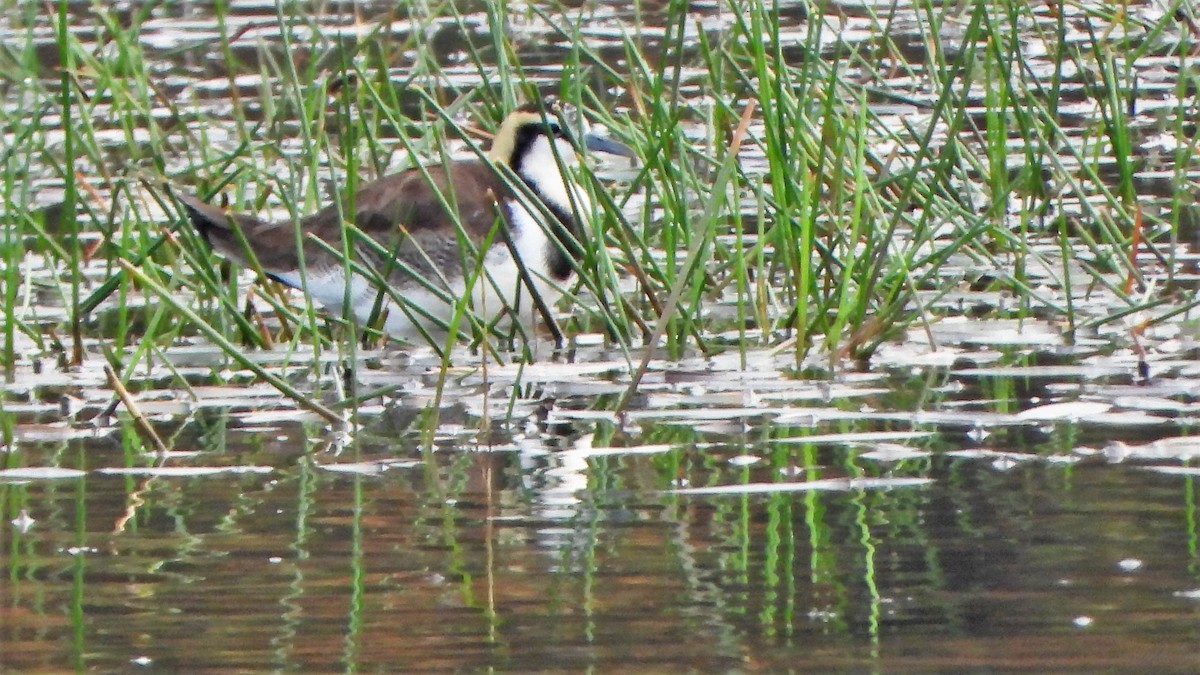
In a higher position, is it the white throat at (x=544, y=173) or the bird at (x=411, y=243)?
the white throat at (x=544, y=173)

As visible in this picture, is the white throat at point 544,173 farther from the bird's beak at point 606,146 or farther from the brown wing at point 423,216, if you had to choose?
the brown wing at point 423,216

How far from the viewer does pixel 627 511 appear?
3.91 m

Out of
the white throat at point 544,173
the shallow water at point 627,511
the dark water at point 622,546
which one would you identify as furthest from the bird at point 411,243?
the dark water at point 622,546

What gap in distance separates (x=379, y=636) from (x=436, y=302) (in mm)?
3213

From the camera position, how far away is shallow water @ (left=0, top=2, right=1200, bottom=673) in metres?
3.14

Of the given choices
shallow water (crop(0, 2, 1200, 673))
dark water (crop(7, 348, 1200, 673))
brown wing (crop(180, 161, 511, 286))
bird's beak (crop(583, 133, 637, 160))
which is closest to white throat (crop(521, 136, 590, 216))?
bird's beak (crop(583, 133, 637, 160))

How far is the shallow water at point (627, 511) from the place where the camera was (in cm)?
314

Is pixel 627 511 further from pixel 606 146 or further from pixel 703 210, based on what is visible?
pixel 606 146

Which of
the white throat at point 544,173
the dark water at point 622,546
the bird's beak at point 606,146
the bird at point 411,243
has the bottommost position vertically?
the dark water at point 622,546

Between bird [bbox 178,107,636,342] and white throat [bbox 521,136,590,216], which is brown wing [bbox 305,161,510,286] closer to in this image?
bird [bbox 178,107,636,342]

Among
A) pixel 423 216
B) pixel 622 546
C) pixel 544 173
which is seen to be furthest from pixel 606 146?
pixel 622 546

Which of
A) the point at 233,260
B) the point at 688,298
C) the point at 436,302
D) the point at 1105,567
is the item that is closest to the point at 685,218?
the point at 688,298

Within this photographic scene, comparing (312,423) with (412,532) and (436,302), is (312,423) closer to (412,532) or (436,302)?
(412,532)

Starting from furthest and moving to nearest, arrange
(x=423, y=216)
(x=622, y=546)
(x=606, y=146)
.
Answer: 1. (x=606, y=146)
2. (x=423, y=216)
3. (x=622, y=546)
